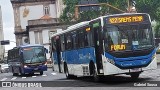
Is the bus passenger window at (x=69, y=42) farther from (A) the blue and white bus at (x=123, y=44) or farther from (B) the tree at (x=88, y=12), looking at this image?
(B) the tree at (x=88, y=12)

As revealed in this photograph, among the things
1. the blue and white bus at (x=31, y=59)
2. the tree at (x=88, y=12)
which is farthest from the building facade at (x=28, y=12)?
the blue and white bus at (x=31, y=59)

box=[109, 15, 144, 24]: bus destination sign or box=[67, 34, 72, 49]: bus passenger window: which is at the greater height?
box=[109, 15, 144, 24]: bus destination sign

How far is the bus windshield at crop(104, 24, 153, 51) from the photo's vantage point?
61.7ft

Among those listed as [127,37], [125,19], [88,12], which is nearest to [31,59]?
[125,19]

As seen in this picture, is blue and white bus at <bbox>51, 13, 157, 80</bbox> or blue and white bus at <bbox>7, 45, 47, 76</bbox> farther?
blue and white bus at <bbox>7, 45, 47, 76</bbox>

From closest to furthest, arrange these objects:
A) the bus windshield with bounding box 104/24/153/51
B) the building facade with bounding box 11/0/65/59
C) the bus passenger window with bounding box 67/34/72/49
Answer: the bus windshield with bounding box 104/24/153/51
the bus passenger window with bounding box 67/34/72/49
the building facade with bounding box 11/0/65/59

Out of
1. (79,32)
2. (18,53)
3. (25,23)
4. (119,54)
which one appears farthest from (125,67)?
(25,23)

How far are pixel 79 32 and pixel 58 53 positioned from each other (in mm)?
6753

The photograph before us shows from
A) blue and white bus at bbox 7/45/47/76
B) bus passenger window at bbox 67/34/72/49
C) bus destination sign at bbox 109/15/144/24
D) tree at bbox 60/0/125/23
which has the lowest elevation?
blue and white bus at bbox 7/45/47/76

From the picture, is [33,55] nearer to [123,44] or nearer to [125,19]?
[125,19]

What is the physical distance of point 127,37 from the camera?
61.9 ft

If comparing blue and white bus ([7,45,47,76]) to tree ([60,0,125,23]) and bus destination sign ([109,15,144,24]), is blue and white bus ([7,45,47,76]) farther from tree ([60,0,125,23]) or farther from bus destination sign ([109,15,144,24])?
tree ([60,0,125,23])

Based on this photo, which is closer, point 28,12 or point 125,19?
point 125,19

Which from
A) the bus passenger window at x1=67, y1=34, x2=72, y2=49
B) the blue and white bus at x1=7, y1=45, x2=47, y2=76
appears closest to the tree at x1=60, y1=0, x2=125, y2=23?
the blue and white bus at x1=7, y1=45, x2=47, y2=76
